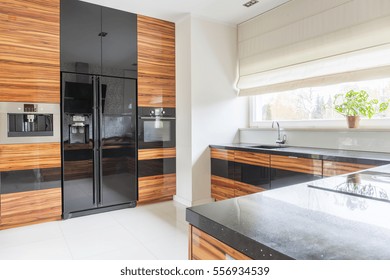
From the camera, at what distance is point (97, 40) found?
3426mm

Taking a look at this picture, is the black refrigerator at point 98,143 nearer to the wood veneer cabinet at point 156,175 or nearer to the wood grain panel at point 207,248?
the wood veneer cabinet at point 156,175

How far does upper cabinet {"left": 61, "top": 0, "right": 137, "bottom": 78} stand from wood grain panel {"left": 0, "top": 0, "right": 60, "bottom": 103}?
0.39ft

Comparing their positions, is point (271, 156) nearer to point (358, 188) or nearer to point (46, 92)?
point (358, 188)

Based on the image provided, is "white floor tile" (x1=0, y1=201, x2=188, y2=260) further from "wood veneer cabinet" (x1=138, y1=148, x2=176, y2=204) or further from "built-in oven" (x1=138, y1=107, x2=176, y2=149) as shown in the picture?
"built-in oven" (x1=138, y1=107, x2=176, y2=149)

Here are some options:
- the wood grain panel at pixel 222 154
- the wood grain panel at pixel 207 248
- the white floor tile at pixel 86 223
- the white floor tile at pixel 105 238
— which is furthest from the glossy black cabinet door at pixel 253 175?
the wood grain panel at pixel 207 248

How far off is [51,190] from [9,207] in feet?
1.41

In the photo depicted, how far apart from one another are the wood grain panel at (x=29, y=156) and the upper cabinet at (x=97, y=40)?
0.96 m

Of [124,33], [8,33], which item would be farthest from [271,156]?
[8,33]

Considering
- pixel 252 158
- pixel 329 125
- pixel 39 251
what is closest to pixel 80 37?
pixel 39 251

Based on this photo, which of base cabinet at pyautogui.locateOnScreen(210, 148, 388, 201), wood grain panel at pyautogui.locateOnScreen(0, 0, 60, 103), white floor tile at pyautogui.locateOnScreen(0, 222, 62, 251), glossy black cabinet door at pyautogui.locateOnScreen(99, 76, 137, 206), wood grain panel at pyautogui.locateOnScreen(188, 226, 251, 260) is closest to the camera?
wood grain panel at pyautogui.locateOnScreen(188, 226, 251, 260)

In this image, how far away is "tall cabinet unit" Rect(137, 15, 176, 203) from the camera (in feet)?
12.4

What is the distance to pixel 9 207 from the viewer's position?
2.94 m

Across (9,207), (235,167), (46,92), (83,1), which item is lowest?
(9,207)

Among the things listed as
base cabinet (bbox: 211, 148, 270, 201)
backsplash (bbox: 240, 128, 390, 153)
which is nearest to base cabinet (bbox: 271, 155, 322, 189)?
base cabinet (bbox: 211, 148, 270, 201)
